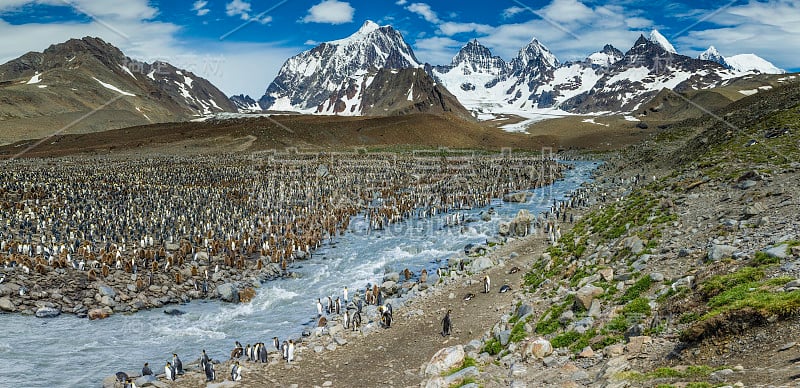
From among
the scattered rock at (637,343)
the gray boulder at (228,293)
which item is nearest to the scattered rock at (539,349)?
the scattered rock at (637,343)

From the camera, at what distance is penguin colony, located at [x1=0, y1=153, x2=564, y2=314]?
2127 cm

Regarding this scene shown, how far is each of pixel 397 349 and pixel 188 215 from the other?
77.5 feet

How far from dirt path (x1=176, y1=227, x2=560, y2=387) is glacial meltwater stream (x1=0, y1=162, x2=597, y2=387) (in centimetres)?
227

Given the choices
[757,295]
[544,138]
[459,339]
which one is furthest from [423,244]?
[544,138]

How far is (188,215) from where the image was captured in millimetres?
33781

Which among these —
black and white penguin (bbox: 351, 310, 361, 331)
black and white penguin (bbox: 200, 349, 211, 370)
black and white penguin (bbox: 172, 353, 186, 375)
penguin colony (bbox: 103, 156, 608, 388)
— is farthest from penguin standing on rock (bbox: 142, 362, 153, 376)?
black and white penguin (bbox: 351, 310, 361, 331)

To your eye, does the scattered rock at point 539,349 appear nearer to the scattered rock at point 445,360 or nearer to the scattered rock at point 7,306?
the scattered rock at point 445,360

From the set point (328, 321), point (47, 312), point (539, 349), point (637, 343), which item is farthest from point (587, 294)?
point (47, 312)

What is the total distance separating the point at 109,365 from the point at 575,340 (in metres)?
13.6

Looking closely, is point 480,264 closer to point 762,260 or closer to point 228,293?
point 228,293

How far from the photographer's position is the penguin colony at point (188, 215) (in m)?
21.3

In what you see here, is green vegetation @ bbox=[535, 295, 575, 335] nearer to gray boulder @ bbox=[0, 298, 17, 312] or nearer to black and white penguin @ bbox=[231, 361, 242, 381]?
black and white penguin @ bbox=[231, 361, 242, 381]

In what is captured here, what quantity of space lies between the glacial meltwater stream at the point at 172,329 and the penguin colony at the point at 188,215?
1.24 metres

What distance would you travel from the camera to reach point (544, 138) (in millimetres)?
125062
